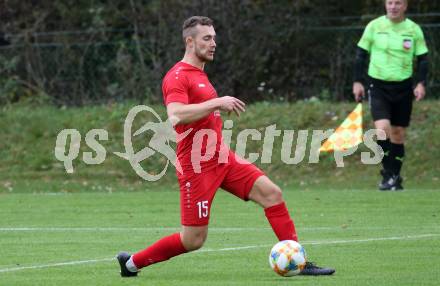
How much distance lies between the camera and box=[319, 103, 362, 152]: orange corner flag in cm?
2105

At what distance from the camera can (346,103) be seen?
24.2 meters

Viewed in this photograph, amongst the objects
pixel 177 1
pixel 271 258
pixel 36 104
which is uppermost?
pixel 271 258

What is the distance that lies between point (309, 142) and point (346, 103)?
7.81 feet

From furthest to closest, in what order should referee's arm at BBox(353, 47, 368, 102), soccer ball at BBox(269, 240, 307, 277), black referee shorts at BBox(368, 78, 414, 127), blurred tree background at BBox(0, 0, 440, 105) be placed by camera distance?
blurred tree background at BBox(0, 0, 440, 105), black referee shorts at BBox(368, 78, 414, 127), referee's arm at BBox(353, 47, 368, 102), soccer ball at BBox(269, 240, 307, 277)

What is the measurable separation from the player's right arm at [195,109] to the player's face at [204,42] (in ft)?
1.79

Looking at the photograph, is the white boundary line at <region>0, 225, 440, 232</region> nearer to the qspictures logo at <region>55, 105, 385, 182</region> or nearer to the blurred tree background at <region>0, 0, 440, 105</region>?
the qspictures logo at <region>55, 105, 385, 182</region>

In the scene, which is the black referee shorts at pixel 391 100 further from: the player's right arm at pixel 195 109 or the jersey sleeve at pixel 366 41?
the player's right arm at pixel 195 109

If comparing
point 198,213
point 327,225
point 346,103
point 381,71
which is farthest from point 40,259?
point 346,103

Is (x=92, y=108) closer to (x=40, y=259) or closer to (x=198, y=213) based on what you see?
(x=40, y=259)

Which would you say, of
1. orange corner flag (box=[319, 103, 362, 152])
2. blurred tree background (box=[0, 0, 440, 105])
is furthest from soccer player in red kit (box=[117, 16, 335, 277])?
blurred tree background (box=[0, 0, 440, 105])

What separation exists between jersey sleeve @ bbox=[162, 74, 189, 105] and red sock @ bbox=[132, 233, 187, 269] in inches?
42.9

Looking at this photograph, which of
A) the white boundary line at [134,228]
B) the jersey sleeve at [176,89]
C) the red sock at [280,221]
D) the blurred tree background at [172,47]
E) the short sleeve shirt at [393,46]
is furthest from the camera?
the blurred tree background at [172,47]

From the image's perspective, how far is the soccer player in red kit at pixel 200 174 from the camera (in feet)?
32.9

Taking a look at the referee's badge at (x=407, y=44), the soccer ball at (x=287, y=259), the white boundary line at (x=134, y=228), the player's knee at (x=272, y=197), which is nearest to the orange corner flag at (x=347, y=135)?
the referee's badge at (x=407, y=44)
